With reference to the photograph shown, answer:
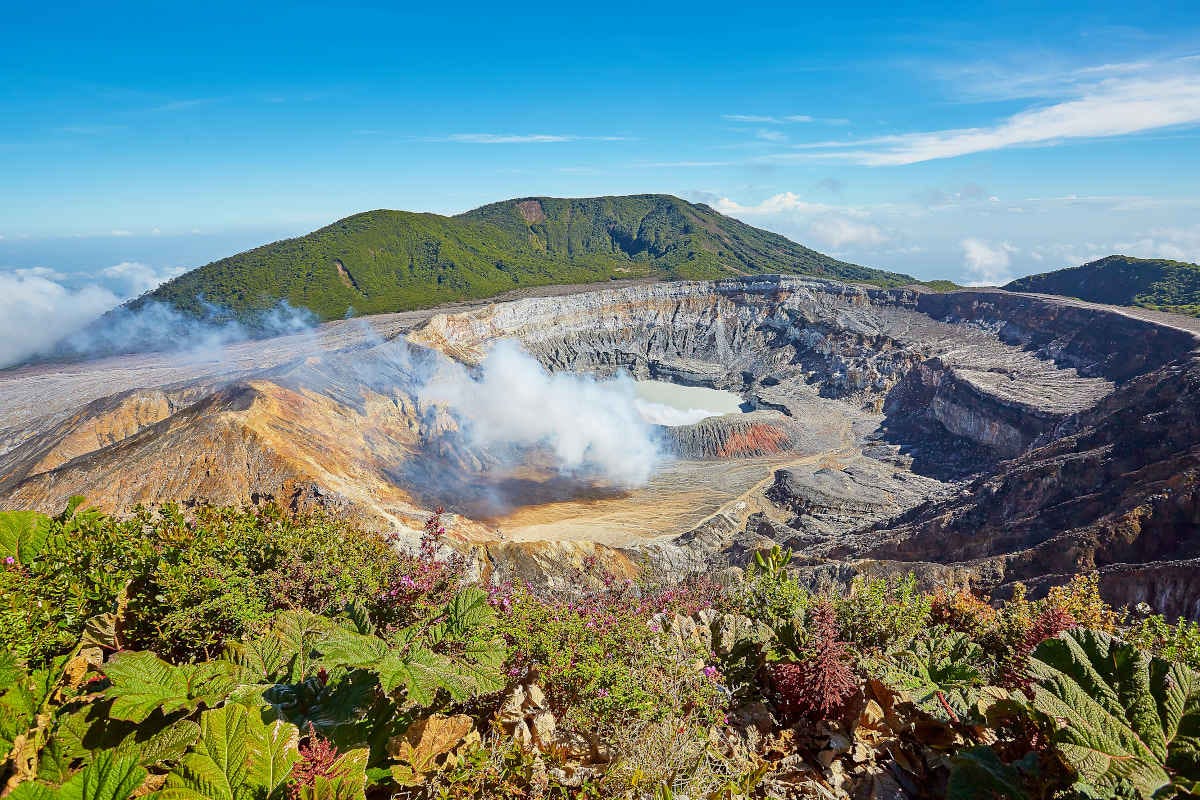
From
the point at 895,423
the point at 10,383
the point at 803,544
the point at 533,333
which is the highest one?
the point at 533,333

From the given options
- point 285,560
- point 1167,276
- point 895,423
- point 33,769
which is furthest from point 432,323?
point 1167,276

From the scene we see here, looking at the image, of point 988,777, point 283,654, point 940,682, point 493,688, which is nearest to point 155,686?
point 283,654

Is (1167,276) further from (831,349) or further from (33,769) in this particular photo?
(33,769)

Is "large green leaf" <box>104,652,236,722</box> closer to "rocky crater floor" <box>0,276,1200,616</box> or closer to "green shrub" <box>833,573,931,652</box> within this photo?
"green shrub" <box>833,573,931,652</box>

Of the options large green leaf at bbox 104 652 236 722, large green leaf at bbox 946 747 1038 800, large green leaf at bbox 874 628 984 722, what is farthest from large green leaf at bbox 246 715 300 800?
large green leaf at bbox 874 628 984 722

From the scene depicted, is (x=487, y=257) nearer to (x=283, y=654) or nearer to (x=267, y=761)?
(x=283, y=654)

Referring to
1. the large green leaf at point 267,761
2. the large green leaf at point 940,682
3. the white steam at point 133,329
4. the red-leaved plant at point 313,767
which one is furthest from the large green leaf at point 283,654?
the white steam at point 133,329
